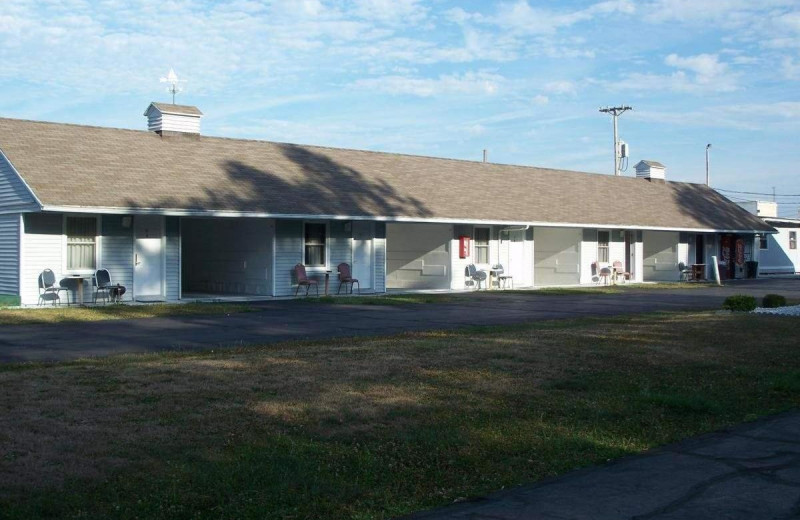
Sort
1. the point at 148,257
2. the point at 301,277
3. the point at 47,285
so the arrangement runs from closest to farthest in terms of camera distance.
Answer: the point at 47,285 < the point at 148,257 < the point at 301,277

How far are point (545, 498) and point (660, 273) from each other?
3627 cm

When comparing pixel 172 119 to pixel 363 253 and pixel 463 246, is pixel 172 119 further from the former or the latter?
pixel 463 246

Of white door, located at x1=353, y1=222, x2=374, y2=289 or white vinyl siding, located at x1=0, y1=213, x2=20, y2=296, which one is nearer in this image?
white vinyl siding, located at x1=0, y1=213, x2=20, y2=296

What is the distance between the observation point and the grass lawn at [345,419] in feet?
21.6

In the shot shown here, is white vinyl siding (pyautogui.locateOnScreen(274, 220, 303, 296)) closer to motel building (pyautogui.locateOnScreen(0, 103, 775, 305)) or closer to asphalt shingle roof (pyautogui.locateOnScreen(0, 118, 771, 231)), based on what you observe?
motel building (pyautogui.locateOnScreen(0, 103, 775, 305))

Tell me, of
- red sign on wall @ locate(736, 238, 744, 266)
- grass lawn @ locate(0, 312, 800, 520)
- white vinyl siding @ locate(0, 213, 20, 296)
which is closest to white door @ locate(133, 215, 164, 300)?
white vinyl siding @ locate(0, 213, 20, 296)

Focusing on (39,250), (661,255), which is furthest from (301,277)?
(661,255)

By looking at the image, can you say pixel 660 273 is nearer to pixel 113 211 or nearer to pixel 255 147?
pixel 255 147

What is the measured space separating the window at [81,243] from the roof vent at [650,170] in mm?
29659

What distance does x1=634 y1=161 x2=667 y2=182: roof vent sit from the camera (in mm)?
45125

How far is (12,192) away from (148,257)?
3742 millimetres

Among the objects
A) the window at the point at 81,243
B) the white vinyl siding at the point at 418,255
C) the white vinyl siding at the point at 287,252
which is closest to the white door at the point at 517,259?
the white vinyl siding at the point at 418,255

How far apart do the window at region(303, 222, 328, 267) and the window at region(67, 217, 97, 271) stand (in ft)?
21.1

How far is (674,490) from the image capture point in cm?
702
